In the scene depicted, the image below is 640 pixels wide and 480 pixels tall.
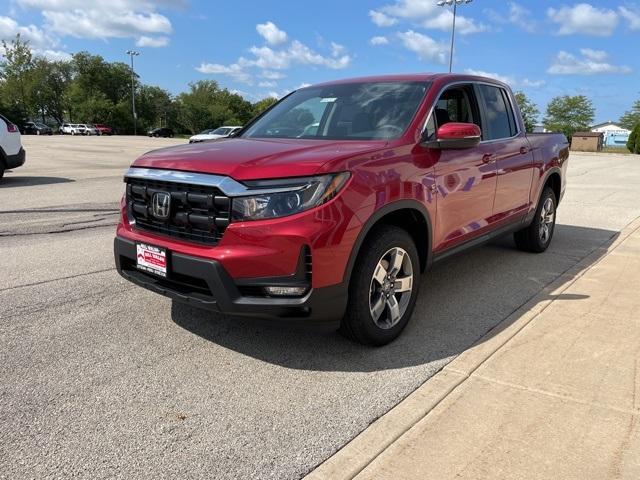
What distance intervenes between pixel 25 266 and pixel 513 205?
4.78 meters

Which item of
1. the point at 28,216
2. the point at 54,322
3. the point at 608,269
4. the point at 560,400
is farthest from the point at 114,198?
the point at 560,400

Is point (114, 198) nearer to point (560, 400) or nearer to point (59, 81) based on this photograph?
point (560, 400)

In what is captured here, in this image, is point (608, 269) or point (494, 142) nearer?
point (494, 142)

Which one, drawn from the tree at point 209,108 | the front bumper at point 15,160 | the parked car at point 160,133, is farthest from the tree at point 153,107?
the front bumper at point 15,160

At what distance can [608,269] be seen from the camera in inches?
223

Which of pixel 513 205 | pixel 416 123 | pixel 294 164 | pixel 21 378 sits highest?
pixel 416 123

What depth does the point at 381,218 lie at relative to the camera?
11.2ft

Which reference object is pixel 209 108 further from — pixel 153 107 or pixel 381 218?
pixel 381 218

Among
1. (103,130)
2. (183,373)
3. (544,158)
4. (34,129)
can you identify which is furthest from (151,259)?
(103,130)

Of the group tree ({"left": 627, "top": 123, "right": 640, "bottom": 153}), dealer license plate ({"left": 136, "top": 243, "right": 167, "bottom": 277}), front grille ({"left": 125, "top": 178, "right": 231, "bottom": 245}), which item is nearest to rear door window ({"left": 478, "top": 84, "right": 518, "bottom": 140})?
front grille ({"left": 125, "top": 178, "right": 231, "bottom": 245})

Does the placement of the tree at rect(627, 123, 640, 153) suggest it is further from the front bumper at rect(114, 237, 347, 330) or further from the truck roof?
the front bumper at rect(114, 237, 347, 330)

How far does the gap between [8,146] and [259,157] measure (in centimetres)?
1130

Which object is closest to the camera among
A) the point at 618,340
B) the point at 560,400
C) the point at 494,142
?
the point at 560,400

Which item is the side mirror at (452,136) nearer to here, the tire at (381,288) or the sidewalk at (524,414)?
the tire at (381,288)
